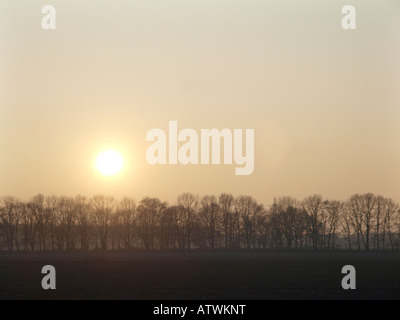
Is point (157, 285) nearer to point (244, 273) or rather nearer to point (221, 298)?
point (221, 298)

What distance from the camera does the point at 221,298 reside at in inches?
1724

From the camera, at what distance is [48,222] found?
645 feet

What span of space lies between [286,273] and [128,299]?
88.4 feet

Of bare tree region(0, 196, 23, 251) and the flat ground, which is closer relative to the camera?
the flat ground

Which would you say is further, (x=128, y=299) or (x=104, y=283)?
(x=104, y=283)

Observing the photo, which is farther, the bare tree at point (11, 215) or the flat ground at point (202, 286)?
the bare tree at point (11, 215)

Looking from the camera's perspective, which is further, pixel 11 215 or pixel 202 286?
pixel 11 215
